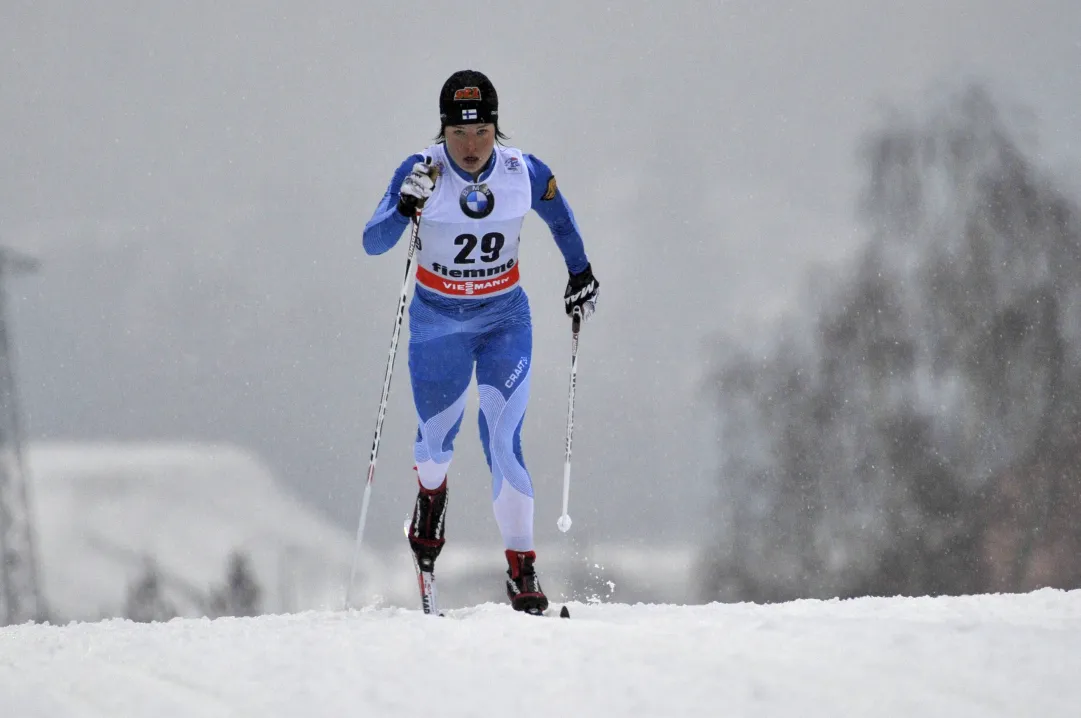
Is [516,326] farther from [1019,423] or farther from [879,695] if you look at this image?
[1019,423]

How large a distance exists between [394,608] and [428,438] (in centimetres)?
99

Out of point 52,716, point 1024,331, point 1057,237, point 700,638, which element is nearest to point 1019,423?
point 1024,331

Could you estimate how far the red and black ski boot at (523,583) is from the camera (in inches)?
254

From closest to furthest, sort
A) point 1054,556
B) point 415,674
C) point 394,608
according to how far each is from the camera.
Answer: point 415,674
point 394,608
point 1054,556

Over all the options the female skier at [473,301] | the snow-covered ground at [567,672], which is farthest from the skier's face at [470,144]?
the snow-covered ground at [567,672]

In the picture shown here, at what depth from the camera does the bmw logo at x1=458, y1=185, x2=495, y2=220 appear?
6.34 meters

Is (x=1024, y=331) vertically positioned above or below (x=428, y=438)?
below

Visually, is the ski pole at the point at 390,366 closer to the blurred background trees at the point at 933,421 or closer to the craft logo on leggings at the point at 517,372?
the craft logo on leggings at the point at 517,372

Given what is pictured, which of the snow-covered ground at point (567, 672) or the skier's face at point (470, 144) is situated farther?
the skier's face at point (470, 144)

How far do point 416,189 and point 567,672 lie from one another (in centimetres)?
306

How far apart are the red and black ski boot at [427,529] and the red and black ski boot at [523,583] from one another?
0.49 meters

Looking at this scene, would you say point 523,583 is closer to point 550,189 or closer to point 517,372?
point 517,372

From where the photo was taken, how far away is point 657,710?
3.47m

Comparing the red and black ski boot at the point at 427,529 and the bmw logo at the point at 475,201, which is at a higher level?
the bmw logo at the point at 475,201
